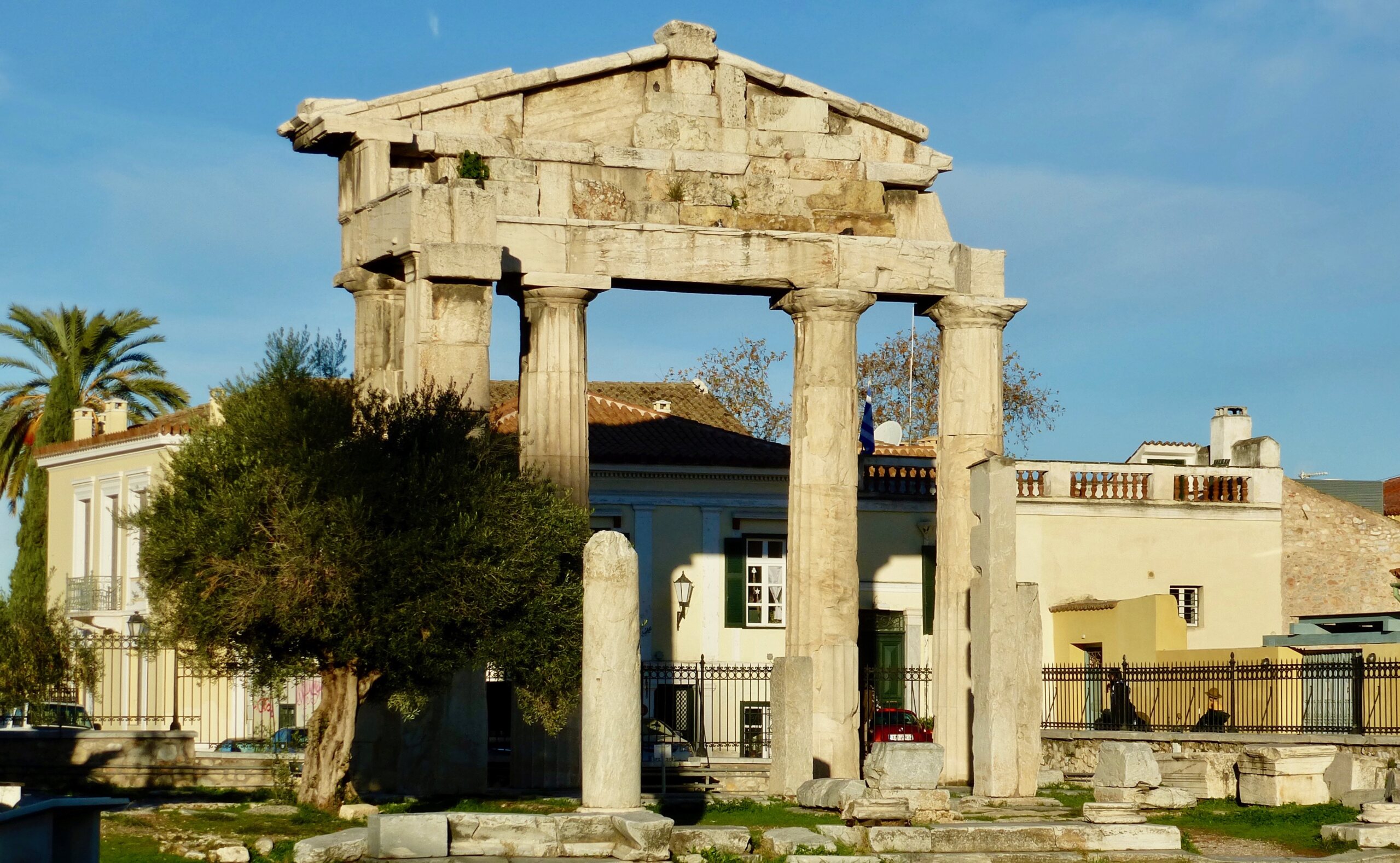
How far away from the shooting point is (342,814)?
61.1 feet

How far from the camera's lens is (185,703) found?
3325 centimetres

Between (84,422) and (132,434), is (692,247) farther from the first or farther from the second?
(84,422)

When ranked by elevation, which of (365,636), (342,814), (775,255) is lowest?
(342,814)

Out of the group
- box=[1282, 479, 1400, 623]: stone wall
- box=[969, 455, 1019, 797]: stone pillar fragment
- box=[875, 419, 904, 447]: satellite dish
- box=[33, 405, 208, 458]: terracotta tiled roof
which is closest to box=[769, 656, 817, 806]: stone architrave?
box=[969, 455, 1019, 797]: stone pillar fragment

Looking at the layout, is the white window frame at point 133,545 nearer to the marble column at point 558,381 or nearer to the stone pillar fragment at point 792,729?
the marble column at point 558,381

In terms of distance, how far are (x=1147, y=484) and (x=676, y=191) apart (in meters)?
12.9

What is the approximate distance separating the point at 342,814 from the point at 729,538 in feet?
55.8

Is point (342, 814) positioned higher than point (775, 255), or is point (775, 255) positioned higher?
point (775, 255)

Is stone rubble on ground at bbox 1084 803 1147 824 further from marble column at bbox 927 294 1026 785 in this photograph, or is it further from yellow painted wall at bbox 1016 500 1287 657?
yellow painted wall at bbox 1016 500 1287 657

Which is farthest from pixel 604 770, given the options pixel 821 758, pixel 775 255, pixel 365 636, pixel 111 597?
pixel 111 597

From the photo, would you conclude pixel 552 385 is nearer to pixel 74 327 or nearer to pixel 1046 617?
pixel 1046 617

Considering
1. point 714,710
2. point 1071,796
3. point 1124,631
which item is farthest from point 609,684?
point 714,710

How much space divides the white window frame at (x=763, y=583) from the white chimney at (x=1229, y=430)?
824 cm

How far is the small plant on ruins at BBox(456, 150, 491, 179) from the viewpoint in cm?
2314
